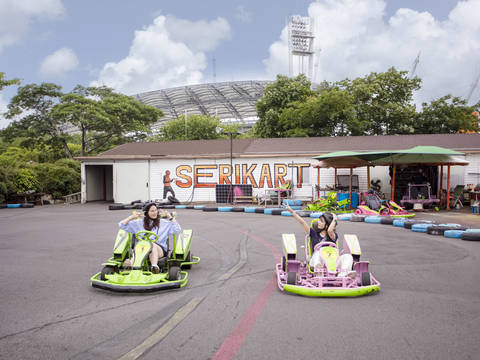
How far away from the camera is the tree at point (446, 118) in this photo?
1370 inches

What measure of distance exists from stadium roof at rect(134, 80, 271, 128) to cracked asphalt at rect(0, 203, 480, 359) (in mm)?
79510

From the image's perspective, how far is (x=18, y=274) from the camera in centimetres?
668

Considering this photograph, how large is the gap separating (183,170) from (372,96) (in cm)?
2222

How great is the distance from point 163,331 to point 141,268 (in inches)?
77.9

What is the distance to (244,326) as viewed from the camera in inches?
165

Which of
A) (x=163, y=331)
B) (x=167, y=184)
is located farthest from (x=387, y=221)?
(x=167, y=184)

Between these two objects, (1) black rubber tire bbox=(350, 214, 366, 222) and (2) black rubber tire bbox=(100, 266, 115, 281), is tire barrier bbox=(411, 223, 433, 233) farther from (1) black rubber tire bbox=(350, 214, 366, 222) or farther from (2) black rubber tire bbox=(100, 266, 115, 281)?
(2) black rubber tire bbox=(100, 266, 115, 281)

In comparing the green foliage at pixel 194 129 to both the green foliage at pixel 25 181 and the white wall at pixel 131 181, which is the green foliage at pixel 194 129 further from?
the green foliage at pixel 25 181

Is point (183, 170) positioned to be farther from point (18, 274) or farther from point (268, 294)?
point (268, 294)

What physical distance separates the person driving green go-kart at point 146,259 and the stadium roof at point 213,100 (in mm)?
79848

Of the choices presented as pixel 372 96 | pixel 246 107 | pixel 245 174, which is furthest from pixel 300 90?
pixel 246 107

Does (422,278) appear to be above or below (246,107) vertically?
below

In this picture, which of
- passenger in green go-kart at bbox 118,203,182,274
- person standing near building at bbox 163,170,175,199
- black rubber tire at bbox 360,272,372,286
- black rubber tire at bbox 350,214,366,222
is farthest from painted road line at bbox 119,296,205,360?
person standing near building at bbox 163,170,175,199

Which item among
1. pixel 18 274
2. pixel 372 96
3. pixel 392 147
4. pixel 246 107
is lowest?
pixel 18 274
